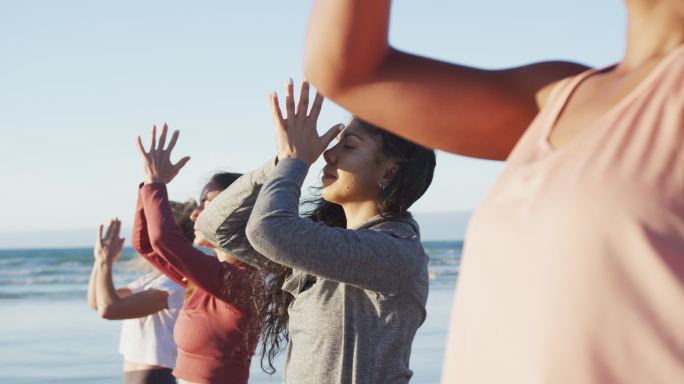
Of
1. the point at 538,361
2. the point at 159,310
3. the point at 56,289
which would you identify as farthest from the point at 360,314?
the point at 56,289

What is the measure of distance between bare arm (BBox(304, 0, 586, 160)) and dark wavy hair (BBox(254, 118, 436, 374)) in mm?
2250

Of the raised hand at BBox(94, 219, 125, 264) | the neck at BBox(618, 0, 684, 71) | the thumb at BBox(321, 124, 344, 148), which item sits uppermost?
the neck at BBox(618, 0, 684, 71)

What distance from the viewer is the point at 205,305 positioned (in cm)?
515

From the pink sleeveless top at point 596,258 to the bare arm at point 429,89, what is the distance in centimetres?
16

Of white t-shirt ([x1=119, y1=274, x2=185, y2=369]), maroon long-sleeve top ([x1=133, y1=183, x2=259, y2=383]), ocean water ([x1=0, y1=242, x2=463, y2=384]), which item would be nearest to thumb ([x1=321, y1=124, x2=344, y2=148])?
maroon long-sleeve top ([x1=133, y1=183, x2=259, y2=383])

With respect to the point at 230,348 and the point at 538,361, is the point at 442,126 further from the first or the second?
the point at 230,348

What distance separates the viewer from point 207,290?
4773 millimetres

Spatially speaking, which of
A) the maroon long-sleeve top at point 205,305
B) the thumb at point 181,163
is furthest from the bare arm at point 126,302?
the thumb at point 181,163

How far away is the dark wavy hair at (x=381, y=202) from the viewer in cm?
354

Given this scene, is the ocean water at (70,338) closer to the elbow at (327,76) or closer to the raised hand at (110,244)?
the raised hand at (110,244)

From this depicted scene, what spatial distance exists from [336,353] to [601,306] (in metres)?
2.26

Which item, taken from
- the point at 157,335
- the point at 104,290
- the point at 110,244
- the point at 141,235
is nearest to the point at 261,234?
the point at 141,235

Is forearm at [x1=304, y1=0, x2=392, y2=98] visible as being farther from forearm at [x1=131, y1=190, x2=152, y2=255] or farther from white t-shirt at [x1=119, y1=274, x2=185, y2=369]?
white t-shirt at [x1=119, y1=274, x2=185, y2=369]

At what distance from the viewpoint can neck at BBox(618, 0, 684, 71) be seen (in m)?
1.08
